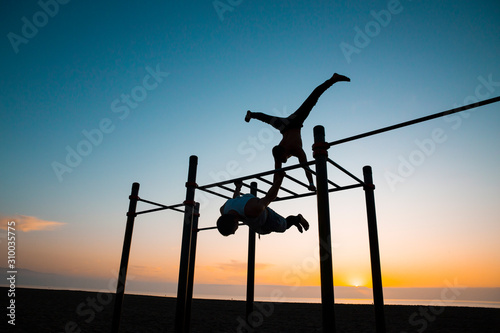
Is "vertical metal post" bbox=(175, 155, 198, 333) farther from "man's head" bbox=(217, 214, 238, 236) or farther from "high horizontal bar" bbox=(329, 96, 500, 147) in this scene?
"high horizontal bar" bbox=(329, 96, 500, 147)

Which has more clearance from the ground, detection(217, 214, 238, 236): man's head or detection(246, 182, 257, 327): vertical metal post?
detection(217, 214, 238, 236): man's head

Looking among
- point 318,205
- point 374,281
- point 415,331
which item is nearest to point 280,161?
point 318,205

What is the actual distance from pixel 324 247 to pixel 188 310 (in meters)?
4.12

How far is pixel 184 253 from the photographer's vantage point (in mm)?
4496

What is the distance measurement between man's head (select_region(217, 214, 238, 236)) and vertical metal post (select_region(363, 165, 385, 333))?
2.57 m

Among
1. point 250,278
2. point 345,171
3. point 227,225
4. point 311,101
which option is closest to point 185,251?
point 227,225

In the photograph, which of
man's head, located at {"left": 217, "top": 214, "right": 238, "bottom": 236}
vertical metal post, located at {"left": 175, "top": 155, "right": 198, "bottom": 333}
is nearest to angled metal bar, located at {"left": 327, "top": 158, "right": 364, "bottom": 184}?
man's head, located at {"left": 217, "top": 214, "right": 238, "bottom": 236}

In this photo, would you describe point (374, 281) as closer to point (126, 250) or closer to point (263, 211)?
point (263, 211)

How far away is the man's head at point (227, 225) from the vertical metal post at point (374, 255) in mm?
2572

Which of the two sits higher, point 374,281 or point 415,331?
point 374,281

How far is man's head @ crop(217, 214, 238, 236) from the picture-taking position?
3.59 meters

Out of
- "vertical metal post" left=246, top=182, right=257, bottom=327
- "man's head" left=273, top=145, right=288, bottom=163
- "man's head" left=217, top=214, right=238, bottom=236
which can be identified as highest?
"man's head" left=273, top=145, right=288, bottom=163

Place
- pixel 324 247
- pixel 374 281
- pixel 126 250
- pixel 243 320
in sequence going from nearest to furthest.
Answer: pixel 324 247, pixel 374 281, pixel 126 250, pixel 243 320

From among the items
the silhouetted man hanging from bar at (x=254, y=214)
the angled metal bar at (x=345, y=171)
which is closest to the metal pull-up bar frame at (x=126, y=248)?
the silhouetted man hanging from bar at (x=254, y=214)
